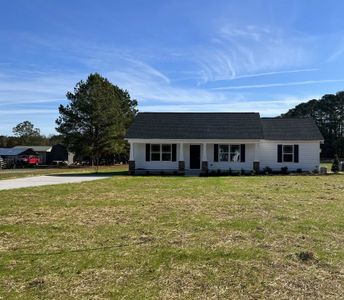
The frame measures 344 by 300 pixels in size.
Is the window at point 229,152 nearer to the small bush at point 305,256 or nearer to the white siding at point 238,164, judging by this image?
the white siding at point 238,164

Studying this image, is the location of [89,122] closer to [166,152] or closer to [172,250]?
[166,152]

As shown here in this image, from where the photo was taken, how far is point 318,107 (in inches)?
3145

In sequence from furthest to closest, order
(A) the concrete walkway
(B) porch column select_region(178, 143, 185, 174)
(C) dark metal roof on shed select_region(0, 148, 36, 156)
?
(C) dark metal roof on shed select_region(0, 148, 36, 156)
(B) porch column select_region(178, 143, 185, 174)
(A) the concrete walkway

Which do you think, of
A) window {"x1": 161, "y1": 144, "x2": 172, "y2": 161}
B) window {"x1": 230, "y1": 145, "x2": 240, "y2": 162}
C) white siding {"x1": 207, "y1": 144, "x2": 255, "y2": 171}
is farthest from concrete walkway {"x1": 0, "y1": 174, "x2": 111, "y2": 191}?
window {"x1": 230, "y1": 145, "x2": 240, "y2": 162}

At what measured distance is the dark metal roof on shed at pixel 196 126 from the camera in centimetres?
2938

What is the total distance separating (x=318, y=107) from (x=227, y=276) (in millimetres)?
79552

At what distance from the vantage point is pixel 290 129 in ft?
104

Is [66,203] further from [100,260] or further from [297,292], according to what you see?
[297,292]

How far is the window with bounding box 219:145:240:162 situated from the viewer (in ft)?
97.4

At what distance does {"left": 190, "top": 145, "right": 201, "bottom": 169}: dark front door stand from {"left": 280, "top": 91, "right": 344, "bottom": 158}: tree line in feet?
149

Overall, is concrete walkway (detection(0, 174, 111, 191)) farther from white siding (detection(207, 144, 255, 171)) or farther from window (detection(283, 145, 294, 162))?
window (detection(283, 145, 294, 162))

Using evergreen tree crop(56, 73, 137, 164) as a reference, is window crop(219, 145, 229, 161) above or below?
below

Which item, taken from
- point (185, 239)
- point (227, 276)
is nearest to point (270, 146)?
point (185, 239)

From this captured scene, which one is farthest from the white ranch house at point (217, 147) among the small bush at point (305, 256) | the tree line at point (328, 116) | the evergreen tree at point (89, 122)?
the tree line at point (328, 116)
